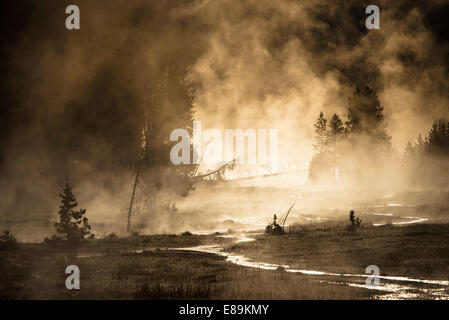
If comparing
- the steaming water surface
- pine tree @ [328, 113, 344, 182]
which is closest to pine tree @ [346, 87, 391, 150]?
pine tree @ [328, 113, 344, 182]

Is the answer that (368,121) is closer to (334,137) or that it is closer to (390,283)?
(334,137)

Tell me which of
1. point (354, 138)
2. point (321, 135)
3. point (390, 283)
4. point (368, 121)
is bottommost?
point (390, 283)

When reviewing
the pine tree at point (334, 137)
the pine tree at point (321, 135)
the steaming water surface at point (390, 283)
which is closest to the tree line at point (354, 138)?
the pine tree at point (334, 137)

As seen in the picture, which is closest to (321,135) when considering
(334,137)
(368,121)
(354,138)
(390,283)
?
(334,137)

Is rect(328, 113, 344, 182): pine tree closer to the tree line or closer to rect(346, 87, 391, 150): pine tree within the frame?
the tree line

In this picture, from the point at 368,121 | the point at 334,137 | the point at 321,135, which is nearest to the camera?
the point at 368,121

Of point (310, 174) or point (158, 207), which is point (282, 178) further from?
point (158, 207)

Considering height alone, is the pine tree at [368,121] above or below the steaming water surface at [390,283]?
above

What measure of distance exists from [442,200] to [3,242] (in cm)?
4265

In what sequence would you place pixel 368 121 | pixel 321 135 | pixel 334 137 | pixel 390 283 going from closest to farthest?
pixel 390 283
pixel 368 121
pixel 334 137
pixel 321 135

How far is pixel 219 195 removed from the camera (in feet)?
227

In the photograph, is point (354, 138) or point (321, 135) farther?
point (321, 135)

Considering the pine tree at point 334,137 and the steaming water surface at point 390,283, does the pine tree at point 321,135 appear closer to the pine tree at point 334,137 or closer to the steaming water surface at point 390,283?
the pine tree at point 334,137

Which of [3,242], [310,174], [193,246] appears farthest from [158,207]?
[310,174]
